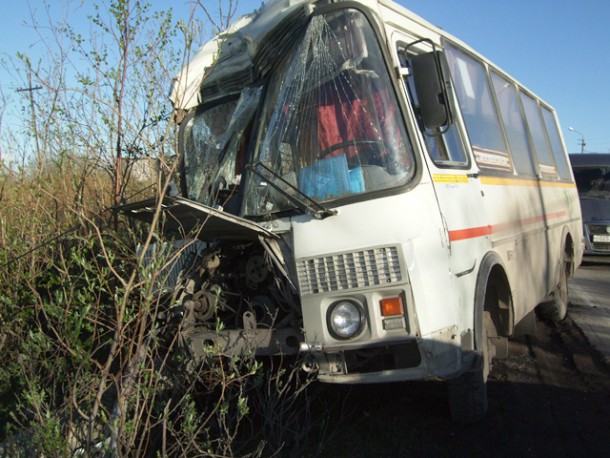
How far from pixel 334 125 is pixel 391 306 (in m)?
1.26

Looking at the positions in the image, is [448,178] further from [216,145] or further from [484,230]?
[216,145]

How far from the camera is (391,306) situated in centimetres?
360

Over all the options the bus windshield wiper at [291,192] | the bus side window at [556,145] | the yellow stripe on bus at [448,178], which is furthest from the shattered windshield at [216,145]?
the bus side window at [556,145]

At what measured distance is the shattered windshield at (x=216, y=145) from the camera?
16.0 feet

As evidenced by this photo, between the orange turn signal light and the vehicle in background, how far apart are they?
11.1 metres

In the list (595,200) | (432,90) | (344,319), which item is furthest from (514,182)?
(595,200)

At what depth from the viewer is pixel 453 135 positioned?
15.1 ft

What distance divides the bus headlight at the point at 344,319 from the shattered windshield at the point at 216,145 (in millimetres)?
1320

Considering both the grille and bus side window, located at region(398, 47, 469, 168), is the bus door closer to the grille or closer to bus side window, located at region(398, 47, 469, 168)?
bus side window, located at region(398, 47, 469, 168)

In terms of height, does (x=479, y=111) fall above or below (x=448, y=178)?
above

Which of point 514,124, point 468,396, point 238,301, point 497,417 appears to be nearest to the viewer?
point 468,396

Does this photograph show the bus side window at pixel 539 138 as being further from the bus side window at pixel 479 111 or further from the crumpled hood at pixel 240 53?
the crumpled hood at pixel 240 53

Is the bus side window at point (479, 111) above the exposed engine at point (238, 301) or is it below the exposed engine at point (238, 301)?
above

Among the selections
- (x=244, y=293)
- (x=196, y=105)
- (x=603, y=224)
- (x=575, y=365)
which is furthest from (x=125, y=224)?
(x=603, y=224)
